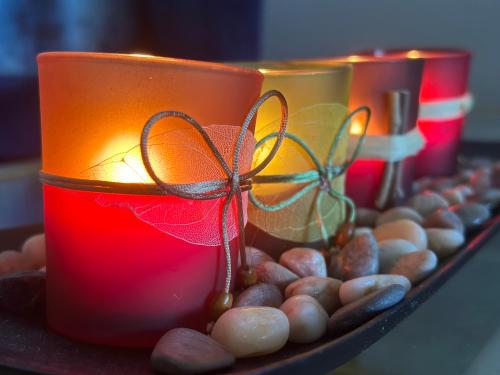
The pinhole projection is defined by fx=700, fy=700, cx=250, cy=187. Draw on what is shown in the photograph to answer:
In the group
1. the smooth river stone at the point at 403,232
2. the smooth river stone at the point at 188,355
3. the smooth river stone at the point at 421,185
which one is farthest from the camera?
the smooth river stone at the point at 421,185

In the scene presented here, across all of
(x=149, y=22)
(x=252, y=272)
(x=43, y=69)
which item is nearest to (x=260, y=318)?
(x=252, y=272)

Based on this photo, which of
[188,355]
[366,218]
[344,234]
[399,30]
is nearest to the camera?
[188,355]

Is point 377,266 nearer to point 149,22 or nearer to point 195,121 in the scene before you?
point 195,121

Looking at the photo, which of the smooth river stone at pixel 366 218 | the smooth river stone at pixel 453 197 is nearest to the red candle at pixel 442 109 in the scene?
the smooth river stone at pixel 453 197

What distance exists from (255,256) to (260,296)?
7 cm

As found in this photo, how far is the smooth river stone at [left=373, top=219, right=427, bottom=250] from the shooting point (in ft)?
1.88

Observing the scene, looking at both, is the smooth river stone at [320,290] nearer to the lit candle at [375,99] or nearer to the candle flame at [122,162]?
the candle flame at [122,162]

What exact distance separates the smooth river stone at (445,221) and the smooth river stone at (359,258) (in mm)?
129

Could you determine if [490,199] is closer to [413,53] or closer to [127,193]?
[413,53]

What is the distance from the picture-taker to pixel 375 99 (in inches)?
26.9

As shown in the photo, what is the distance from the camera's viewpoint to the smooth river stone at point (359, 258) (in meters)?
0.50

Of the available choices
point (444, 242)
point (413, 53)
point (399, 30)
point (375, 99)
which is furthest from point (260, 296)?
point (399, 30)

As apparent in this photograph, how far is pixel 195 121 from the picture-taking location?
15.1 inches

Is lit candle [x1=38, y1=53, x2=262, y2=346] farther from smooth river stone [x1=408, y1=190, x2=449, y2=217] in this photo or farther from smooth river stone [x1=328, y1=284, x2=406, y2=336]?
smooth river stone [x1=408, y1=190, x2=449, y2=217]
